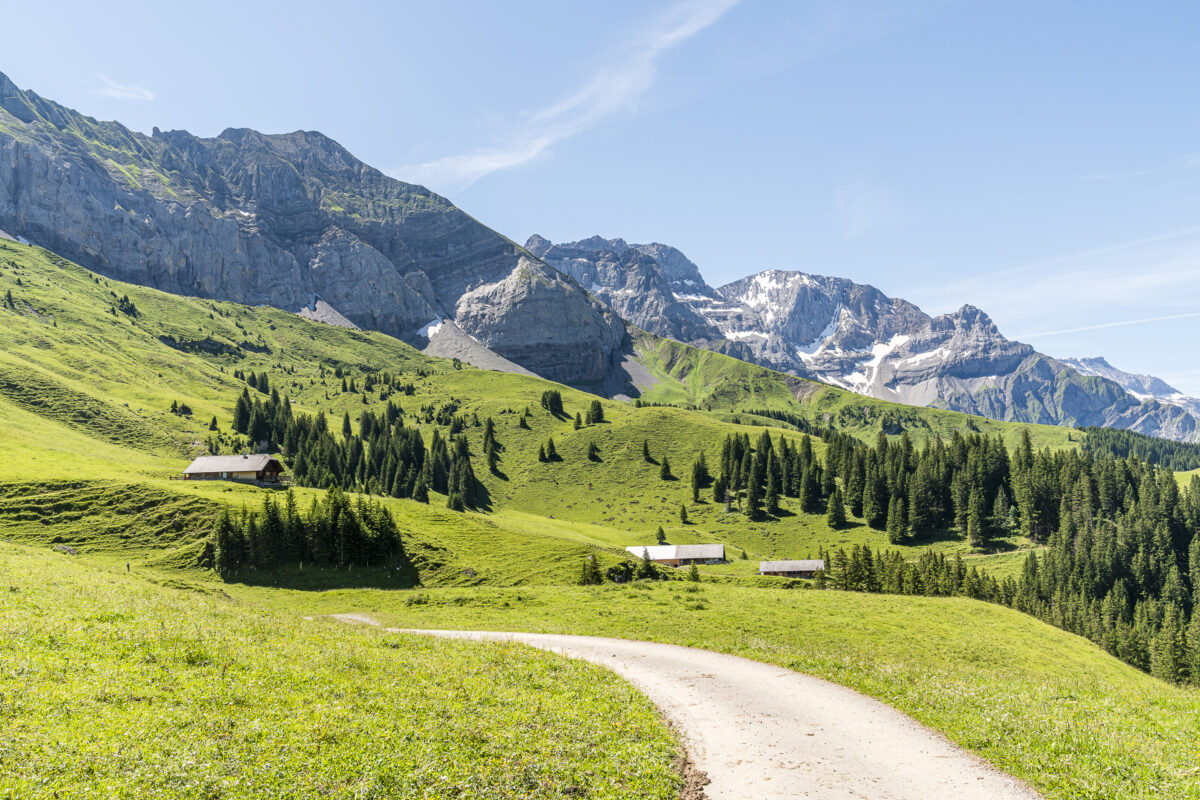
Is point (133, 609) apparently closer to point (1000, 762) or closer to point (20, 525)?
point (1000, 762)

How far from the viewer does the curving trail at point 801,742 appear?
1573cm

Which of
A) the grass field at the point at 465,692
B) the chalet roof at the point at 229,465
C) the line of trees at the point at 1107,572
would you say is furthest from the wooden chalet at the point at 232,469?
the line of trees at the point at 1107,572

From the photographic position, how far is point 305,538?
79.6 metres

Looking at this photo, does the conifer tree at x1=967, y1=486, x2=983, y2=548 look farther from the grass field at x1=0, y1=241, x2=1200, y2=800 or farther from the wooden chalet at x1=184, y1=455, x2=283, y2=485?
the wooden chalet at x1=184, y1=455, x2=283, y2=485

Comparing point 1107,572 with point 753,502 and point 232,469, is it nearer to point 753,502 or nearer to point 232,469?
point 753,502

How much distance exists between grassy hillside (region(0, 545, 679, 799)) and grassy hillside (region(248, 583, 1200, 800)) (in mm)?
10157

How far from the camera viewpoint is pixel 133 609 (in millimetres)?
27734

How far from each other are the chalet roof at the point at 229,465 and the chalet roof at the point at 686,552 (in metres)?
81.9

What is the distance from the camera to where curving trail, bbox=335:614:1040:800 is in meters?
15.7

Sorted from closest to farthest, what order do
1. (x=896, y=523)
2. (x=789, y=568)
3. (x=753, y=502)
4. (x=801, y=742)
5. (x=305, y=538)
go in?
1. (x=801, y=742)
2. (x=305, y=538)
3. (x=789, y=568)
4. (x=896, y=523)
5. (x=753, y=502)

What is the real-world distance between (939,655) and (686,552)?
91961 mm

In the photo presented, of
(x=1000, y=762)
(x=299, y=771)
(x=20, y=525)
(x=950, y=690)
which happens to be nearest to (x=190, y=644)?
(x=299, y=771)

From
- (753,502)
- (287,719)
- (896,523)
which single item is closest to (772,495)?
(753,502)

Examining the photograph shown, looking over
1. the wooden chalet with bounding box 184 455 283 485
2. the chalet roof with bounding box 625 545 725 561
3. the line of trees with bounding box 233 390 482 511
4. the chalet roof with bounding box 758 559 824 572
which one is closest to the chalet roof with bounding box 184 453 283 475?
the wooden chalet with bounding box 184 455 283 485
